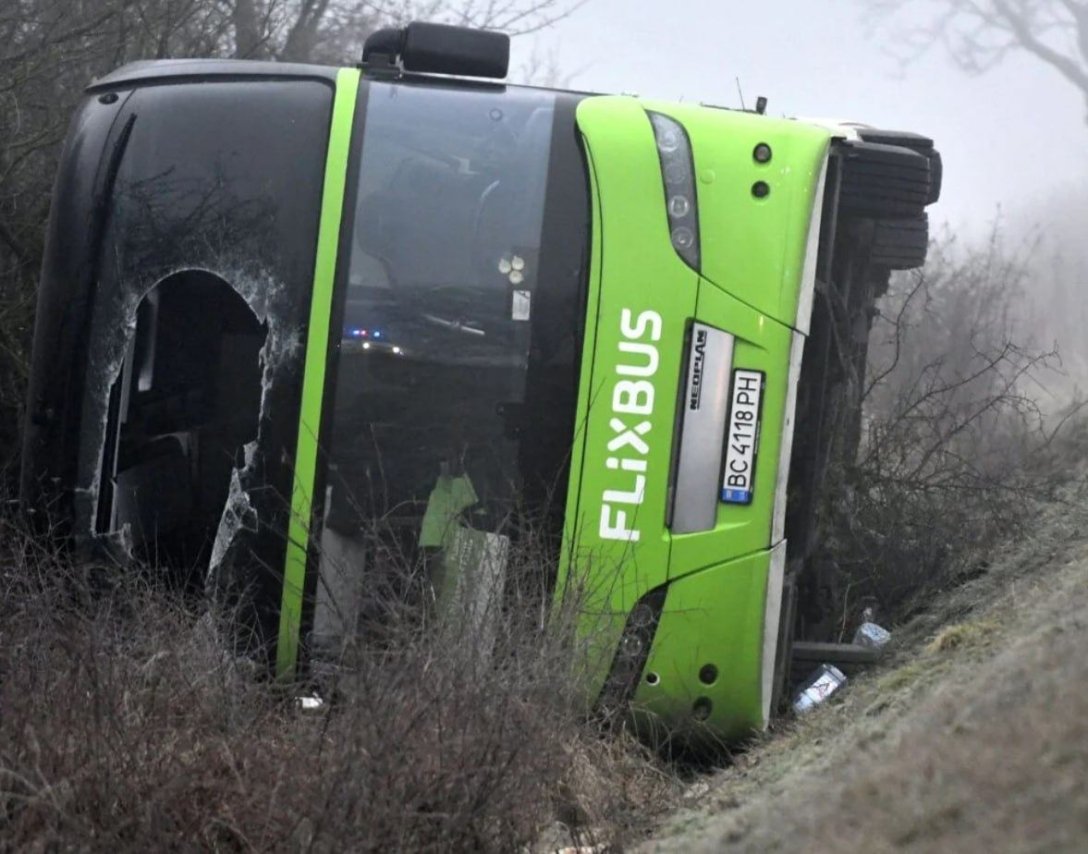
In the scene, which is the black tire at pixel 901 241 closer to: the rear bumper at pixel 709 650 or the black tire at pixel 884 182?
the black tire at pixel 884 182

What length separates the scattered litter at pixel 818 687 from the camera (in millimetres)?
5441

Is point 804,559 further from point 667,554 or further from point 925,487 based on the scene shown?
point 925,487

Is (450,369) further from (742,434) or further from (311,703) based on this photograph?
(311,703)

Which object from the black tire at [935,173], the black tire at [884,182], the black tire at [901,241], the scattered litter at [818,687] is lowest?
the scattered litter at [818,687]

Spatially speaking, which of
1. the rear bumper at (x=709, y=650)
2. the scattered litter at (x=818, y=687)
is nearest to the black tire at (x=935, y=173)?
the scattered litter at (x=818, y=687)

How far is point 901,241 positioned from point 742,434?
1389 mm

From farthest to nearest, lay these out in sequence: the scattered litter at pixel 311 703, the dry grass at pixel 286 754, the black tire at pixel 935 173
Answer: the black tire at pixel 935 173 → the scattered litter at pixel 311 703 → the dry grass at pixel 286 754

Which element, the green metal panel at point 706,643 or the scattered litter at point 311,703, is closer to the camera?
the scattered litter at point 311,703

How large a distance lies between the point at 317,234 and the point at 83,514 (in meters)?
1.08

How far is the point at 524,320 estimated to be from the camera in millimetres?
5027

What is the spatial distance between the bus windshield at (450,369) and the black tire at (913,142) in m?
1.62

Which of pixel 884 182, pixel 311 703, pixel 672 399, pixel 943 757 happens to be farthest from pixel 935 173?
pixel 943 757

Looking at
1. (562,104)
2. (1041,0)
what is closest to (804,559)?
(562,104)

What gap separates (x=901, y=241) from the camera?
6.09m
